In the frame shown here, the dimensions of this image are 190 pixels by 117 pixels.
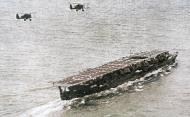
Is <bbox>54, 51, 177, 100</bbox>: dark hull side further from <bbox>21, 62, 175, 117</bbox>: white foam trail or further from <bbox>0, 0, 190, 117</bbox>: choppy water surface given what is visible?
<bbox>0, 0, 190, 117</bbox>: choppy water surface

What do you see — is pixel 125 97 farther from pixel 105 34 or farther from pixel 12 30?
pixel 12 30

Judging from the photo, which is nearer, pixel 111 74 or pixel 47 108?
pixel 47 108

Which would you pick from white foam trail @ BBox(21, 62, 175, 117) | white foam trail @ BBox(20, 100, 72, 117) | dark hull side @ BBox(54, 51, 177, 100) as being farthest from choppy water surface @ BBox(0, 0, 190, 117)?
dark hull side @ BBox(54, 51, 177, 100)

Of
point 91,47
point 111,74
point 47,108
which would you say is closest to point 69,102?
point 47,108

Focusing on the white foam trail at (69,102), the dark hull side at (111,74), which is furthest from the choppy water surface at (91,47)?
the dark hull side at (111,74)

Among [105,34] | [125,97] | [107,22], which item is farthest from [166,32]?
[125,97]

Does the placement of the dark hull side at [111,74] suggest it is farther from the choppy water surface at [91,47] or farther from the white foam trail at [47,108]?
the choppy water surface at [91,47]

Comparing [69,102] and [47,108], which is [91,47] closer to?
[69,102]
